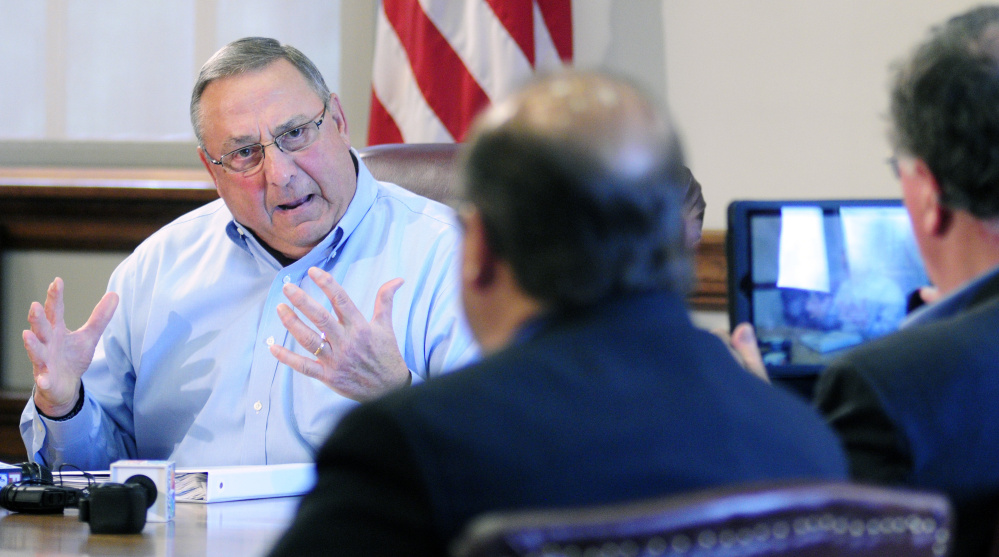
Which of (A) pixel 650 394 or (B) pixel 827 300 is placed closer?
(A) pixel 650 394

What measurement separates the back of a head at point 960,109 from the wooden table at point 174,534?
714 mm

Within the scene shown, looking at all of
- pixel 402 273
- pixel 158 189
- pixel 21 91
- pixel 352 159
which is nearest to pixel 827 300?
pixel 402 273

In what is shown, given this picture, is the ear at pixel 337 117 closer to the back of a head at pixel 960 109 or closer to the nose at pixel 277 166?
the nose at pixel 277 166

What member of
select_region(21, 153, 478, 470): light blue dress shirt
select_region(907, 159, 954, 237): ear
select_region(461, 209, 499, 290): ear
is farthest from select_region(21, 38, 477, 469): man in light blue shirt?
select_region(461, 209, 499, 290): ear

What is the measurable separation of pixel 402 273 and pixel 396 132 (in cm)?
91

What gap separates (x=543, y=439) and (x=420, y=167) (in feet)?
5.65

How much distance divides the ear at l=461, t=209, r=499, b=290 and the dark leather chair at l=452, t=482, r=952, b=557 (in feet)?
0.64

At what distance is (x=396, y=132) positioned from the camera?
2764 millimetres

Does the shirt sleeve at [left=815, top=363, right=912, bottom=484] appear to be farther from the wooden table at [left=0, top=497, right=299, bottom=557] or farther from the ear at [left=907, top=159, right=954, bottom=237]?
the wooden table at [left=0, top=497, right=299, bottom=557]

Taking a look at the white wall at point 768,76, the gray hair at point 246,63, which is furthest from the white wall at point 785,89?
the gray hair at point 246,63

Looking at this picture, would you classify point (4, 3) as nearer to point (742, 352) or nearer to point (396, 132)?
point (396, 132)

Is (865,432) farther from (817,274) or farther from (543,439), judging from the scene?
(817,274)

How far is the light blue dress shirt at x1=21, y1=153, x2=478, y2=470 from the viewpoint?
5.89 feet

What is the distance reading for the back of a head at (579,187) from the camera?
64cm
